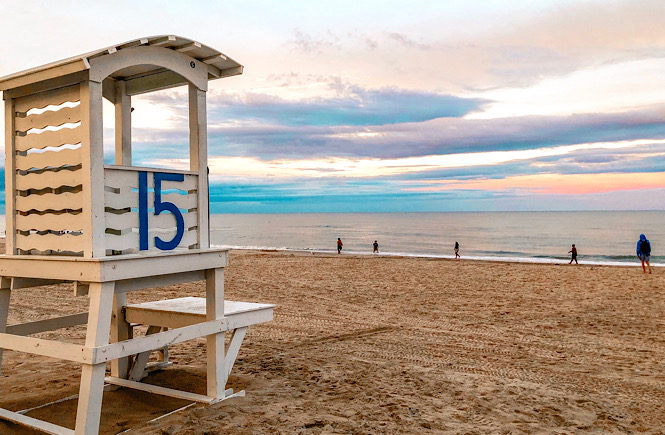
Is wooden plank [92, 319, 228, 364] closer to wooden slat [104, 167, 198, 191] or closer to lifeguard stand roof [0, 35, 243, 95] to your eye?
wooden slat [104, 167, 198, 191]

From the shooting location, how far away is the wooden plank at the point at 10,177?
4777 mm

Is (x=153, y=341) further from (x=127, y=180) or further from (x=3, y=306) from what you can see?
(x=3, y=306)

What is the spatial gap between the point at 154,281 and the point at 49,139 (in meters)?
1.53

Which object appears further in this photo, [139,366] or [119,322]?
[139,366]

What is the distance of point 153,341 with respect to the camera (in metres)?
4.50

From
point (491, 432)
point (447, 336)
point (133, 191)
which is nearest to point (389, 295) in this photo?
point (447, 336)

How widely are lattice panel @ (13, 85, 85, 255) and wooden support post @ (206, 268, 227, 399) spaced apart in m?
1.26

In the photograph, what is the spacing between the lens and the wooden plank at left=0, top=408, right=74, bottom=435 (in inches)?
171

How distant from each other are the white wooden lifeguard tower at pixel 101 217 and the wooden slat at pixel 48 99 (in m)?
0.01

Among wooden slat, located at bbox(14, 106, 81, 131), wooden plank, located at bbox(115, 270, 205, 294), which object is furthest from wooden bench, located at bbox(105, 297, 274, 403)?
wooden slat, located at bbox(14, 106, 81, 131)

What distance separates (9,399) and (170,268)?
262 cm

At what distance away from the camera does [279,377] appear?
629 cm

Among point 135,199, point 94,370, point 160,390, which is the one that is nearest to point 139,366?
point 160,390

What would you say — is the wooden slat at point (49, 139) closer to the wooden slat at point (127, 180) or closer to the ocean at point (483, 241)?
the wooden slat at point (127, 180)
